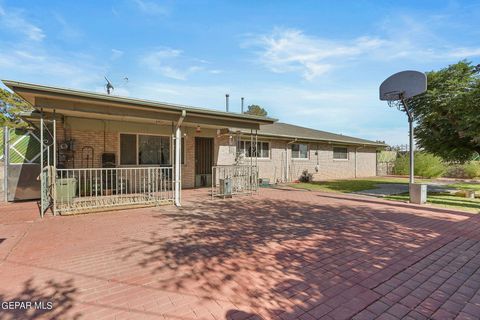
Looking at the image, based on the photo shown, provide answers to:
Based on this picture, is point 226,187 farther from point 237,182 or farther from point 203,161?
point 203,161

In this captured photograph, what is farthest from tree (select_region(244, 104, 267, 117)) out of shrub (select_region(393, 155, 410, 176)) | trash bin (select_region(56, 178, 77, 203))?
trash bin (select_region(56, 178, 77, 203))

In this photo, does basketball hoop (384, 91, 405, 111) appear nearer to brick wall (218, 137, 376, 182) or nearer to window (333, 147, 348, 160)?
brick wall (218, 137, 376, 182)

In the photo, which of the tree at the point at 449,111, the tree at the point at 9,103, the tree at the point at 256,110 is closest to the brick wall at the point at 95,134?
the tree at the point at 9,103

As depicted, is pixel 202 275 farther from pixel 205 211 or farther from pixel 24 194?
pixel 24 194

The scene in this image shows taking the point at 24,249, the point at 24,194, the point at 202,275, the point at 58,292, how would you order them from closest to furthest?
the point at 58,292 < the point at 202,275 < the point at 24,249 < the point at 24,194

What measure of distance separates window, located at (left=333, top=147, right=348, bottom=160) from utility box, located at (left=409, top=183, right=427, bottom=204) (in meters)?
10.7

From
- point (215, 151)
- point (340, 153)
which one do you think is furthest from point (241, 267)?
point (340, 153)

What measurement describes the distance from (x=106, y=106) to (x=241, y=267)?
5.76 metres

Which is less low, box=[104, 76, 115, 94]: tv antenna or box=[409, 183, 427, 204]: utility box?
box=[104, 76, 115, 94]: tv antenna

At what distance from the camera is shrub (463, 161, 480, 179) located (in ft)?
65.5

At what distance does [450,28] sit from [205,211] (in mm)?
10301

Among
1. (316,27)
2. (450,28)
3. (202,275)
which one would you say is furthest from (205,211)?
(450,28)

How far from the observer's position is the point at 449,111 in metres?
10.5

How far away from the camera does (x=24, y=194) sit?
8.34m
